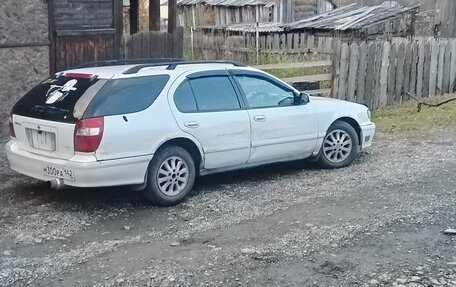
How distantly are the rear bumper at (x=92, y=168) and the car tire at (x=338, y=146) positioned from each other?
2.86m

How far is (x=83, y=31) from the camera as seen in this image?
11875mm

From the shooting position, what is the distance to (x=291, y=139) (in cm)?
856

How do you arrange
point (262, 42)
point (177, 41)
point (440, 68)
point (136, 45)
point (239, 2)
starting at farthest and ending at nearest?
point (239, 2) → point (262, 42) → point (440, 68) → point (177, 41) → point (136, 45)

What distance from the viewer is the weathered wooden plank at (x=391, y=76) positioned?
14.5 m

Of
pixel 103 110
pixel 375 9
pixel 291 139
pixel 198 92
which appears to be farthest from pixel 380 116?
pixel 375 9

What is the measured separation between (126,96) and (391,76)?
873cm

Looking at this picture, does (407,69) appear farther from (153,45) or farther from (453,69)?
(153,45)

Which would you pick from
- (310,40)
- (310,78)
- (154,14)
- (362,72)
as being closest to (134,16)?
(154,14)

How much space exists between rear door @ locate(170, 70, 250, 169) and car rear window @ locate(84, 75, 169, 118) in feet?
0.81

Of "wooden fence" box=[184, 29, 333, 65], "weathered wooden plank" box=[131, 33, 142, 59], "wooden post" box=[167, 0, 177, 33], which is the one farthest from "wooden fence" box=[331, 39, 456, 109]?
"wooden fence" box=[184, 29, 333, 65]

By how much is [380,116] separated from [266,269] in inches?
337

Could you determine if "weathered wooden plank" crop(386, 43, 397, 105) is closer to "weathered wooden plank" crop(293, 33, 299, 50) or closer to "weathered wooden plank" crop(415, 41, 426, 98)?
"weathered wooden plank" crop(415, 41, 426, 98)

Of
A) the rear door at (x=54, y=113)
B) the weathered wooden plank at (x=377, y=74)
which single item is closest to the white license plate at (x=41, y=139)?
the rear door at (x=54, y=113)

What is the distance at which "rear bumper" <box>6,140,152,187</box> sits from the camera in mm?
6777
